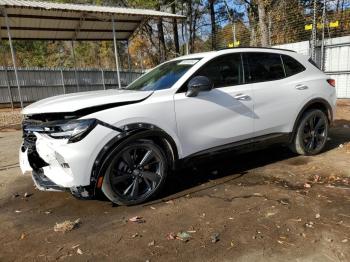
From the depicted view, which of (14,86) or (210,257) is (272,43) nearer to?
(14,86)

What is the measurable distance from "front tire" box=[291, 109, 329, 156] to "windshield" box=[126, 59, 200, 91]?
2144 mm

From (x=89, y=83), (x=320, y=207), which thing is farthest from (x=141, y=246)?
(x=89, y=83)

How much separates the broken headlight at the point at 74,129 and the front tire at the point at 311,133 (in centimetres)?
339

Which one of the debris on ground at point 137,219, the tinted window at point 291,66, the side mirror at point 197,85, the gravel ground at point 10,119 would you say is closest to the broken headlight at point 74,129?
the debris on ground at point 137,219

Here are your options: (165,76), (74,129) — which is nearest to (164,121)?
(165,76)

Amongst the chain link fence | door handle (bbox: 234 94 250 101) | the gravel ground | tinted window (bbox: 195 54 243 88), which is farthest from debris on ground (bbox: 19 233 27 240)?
the chain link fence

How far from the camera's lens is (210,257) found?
300 centimetres

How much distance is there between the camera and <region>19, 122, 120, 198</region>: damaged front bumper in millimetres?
3709

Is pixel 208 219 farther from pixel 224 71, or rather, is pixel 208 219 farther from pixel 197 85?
pixel 224 71

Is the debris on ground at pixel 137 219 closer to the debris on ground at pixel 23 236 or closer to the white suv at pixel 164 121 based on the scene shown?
the white suv at pixel 164 121

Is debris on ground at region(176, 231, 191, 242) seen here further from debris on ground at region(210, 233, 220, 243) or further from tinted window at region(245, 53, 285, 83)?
tinted window at region(245, 53, 285, 83)

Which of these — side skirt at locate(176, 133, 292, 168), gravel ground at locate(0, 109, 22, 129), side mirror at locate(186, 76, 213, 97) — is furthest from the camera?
gravel ground at locate(0, 109, 22, 129)

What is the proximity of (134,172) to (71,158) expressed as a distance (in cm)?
76

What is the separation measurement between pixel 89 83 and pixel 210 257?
17176mm
